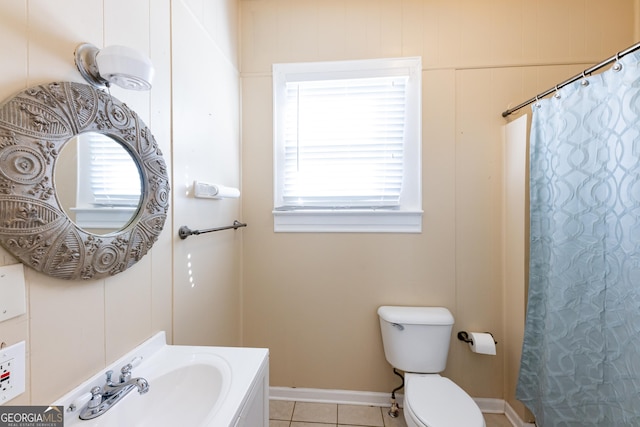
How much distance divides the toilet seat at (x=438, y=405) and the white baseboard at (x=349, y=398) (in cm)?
41

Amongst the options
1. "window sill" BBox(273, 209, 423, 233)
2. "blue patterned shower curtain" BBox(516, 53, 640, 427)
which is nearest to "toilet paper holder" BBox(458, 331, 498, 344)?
"blue patterned shower curtain" BBox(516, 53, 640, 427)

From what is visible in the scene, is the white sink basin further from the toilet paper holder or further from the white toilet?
the toilet paper holder

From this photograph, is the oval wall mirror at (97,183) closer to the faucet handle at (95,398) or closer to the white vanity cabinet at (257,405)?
the faucet handle at (95,398)

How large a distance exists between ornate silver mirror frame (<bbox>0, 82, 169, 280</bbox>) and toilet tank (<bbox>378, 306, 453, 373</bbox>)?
4.62 ft

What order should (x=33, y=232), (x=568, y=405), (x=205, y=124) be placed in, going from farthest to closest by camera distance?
(x=205, y=124) → (x=568, y=405) → (x=33, y=232)

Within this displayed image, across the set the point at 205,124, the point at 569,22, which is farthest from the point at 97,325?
the point at 569,22

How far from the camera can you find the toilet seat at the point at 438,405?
1186mm

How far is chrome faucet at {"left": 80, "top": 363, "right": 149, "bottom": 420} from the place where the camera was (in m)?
0.74

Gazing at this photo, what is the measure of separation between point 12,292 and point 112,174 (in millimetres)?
392

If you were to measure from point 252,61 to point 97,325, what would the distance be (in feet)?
5.59

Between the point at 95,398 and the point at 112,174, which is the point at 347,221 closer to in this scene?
the point at 112,174

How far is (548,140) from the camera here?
4.50 ft

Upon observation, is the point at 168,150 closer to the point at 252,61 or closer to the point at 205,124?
the point at 205,124

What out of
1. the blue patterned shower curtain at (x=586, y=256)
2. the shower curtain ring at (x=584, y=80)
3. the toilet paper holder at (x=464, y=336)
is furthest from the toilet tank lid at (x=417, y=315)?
the shower curtain ring at (x=584, y=80)
